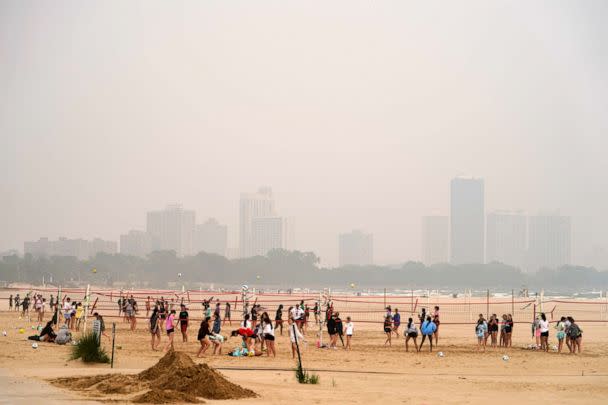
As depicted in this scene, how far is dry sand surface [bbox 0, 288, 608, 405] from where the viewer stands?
17797 mm

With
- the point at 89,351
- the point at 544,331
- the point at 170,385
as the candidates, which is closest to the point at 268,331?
the point at 89,351

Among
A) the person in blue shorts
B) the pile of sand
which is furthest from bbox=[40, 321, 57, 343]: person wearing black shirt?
the person in blue shorts

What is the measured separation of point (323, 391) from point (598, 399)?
5.76 meters

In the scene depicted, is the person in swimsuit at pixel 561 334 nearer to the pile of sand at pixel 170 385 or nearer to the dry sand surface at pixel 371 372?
the dry sand surface at pixel 371 372

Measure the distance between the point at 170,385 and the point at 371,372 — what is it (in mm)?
7437

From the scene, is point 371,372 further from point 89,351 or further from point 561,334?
point 561,334

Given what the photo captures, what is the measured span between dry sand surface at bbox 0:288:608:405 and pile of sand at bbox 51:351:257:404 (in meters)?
0.52

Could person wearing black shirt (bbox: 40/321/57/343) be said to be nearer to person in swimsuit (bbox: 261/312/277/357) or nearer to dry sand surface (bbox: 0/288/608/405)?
dry sand surface (bbox: 0/288/608/405)

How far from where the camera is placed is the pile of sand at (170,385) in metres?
16.4

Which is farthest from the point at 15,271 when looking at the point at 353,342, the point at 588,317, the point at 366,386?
the point at 366,386

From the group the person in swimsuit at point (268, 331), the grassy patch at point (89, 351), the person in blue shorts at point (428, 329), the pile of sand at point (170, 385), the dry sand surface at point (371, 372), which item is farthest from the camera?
the person in blue shorts at point (428, 329)

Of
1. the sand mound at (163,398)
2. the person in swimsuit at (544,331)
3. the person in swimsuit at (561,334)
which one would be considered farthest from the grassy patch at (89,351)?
the person in swimsuit at (561,334)

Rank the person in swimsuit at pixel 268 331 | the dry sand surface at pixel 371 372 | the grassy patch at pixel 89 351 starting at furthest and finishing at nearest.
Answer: the person in swimsuit at pixel 268 331 → the grassy patch at pixel 89 351 → the dry sand surface at pixel 371 372

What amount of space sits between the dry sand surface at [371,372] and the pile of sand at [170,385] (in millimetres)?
517
